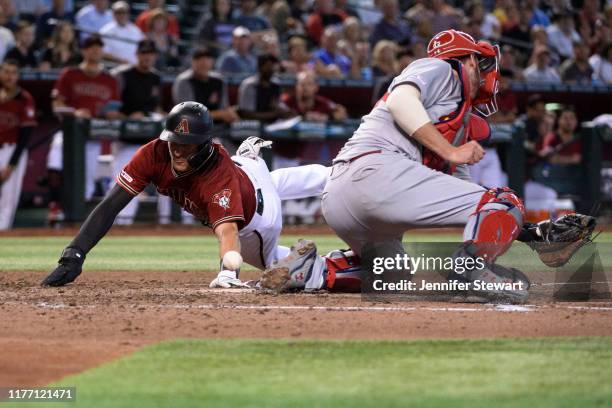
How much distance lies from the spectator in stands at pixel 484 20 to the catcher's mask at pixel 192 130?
11606mm

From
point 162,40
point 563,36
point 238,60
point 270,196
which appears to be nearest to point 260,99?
point 238,60

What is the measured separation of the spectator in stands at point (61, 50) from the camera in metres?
14.2

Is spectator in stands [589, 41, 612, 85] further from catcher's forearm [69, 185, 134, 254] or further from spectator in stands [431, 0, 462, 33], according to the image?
catcher's forearm [69, 185, 134, 254]

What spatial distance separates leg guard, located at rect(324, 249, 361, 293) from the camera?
6.82 metres

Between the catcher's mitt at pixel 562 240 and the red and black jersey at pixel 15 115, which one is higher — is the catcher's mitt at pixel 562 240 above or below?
below

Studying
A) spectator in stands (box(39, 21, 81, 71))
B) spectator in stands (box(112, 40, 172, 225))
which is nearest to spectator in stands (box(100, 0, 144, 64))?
spectator in stands (box(39, 21, 81, 71))

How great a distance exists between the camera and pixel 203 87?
13758mm

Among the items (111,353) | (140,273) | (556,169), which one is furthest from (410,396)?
(556,169)

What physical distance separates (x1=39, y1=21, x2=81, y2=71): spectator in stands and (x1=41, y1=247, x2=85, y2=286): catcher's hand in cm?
751

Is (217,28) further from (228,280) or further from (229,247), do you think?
(229,247)

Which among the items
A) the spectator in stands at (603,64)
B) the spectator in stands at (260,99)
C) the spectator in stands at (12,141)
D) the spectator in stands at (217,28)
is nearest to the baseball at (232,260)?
the spectator in stands at (12,141)

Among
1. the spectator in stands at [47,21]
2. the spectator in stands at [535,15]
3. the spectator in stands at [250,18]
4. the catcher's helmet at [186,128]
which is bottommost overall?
the catcher's helmet at [186,128]

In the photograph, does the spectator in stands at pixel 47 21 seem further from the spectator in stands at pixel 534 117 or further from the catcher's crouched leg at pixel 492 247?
the catcher's crouched leg at pixel 492 247

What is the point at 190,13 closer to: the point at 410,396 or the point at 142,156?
the point at 142,156
